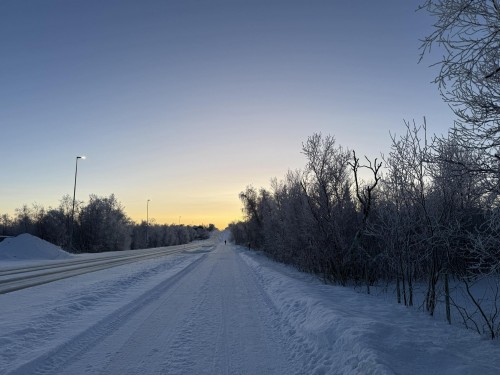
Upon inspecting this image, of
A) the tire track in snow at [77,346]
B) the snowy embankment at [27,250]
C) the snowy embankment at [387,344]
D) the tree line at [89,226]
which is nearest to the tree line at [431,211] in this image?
the snowy embankment at [387,344]

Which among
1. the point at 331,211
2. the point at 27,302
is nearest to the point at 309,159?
the point at 331,211

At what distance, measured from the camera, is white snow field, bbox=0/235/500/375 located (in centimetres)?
577

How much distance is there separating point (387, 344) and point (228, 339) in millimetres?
2985

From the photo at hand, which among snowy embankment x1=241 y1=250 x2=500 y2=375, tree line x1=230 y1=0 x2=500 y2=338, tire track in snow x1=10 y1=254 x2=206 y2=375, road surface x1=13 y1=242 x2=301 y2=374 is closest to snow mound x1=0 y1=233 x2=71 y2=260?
tree line x1=230 y1=0 x2=500 y2=338

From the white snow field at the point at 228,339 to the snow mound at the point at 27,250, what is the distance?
25.1 m

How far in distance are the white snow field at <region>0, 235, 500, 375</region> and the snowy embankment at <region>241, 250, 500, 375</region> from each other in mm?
20

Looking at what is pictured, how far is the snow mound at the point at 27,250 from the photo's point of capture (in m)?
33.4

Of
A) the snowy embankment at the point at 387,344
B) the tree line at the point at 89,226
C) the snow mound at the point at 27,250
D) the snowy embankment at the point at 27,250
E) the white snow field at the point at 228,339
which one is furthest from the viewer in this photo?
the tree line at the point at 89,226

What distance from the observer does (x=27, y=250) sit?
3488cm

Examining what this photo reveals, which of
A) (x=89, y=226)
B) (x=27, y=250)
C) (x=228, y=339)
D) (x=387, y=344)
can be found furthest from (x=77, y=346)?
(x=89, y=226)

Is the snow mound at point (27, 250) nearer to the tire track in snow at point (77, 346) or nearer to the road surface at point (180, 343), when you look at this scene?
the road surface at point (180, 343)

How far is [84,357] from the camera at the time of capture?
6.32m

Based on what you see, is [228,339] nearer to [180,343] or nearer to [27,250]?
[180,343]

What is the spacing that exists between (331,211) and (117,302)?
11707mm
